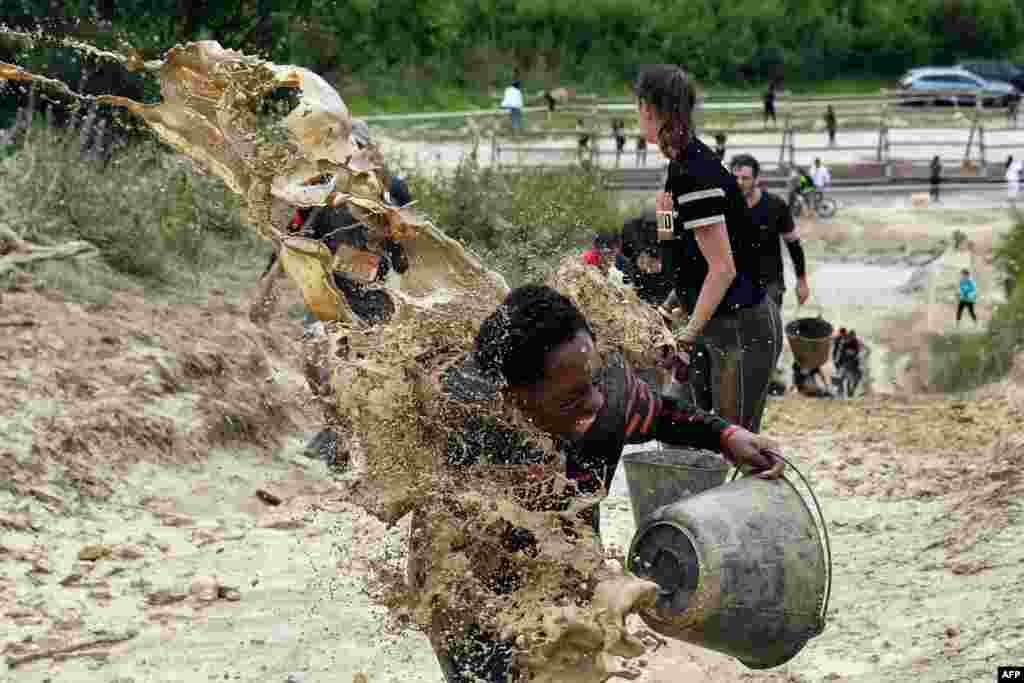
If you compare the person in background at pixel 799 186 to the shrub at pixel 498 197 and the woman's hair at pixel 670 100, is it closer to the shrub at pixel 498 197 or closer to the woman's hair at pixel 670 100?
the shrub at pixel 498 197

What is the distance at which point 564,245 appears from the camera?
6.03 metres

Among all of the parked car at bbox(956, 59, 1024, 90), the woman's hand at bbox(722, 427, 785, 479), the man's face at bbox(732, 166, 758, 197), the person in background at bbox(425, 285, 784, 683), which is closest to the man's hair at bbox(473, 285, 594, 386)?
the person in background at bbox(425, 285, 784, 683)

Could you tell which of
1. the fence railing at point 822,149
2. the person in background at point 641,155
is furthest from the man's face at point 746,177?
the person in background at point 641,155

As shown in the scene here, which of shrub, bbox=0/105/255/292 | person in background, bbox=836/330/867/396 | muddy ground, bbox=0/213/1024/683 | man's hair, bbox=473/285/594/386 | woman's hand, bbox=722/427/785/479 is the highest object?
man's hair, bbox=473/285/594/386

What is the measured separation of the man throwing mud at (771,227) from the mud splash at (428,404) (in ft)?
11.9

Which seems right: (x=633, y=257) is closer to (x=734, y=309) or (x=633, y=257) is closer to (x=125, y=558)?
(x=734, y=309)

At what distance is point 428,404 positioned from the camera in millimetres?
4016

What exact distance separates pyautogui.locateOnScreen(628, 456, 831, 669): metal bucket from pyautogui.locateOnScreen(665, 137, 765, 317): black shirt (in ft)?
5.33

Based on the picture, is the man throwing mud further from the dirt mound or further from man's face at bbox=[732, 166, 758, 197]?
the dirt mound

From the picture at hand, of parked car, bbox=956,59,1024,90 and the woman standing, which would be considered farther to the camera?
parked car, bbox=956,59,1024,90

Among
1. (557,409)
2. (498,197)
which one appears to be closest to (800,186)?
(498,197)

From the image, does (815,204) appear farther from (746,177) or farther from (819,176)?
(746,177)

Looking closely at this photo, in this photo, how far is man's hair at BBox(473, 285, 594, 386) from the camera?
3.70 meters

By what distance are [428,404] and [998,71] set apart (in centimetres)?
4685
